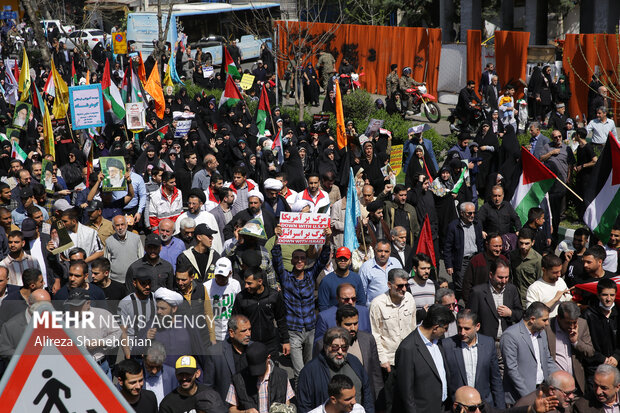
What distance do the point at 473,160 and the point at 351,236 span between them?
3.60 meters

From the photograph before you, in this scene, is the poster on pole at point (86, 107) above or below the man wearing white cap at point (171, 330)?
above

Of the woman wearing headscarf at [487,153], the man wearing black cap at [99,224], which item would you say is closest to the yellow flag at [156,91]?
the woman wearing headscarf at [487,153]

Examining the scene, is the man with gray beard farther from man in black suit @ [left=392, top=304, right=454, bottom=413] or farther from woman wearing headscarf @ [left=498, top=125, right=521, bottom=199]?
woman wearing headscarf @ [left=498, top=125, right=521, bottom=199]

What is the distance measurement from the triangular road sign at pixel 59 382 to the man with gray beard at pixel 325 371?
2.95 m

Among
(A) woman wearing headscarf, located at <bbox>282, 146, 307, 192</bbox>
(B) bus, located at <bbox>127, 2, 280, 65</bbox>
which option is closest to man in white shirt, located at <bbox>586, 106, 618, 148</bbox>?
(A) woman wearing headscarf, located at <bbox>282, 146, 307, 192</bbox>

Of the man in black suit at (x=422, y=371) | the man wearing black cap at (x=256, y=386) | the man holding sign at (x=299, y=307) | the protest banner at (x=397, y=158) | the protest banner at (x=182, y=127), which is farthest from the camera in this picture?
the protest banner at (x=182, y=127)

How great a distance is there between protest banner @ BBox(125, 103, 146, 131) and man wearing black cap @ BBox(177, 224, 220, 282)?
8.20 metres

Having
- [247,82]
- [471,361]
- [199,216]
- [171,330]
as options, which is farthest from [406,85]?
[471,361]

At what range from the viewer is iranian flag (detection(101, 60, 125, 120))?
16.8m

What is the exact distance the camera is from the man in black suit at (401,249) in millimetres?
8625

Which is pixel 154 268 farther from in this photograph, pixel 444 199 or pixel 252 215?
pixel 444 199

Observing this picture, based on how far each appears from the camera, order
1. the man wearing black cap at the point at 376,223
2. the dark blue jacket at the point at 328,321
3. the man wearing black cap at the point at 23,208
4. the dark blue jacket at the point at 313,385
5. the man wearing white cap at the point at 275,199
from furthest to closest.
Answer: the man wearing white cap at the point at 275,199, the man wearing black cap at the point at 23,208, the man wearing black cap at the point at 376,223, the dark blue jacket at the point at 328,321, the dark blue jacket at the point at 313,385

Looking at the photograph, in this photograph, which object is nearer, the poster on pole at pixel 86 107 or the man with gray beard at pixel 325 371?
the man with gray beard at pixel 325 371

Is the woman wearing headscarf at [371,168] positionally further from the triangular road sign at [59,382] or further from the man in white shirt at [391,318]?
the triangular road sign at [59,382]
